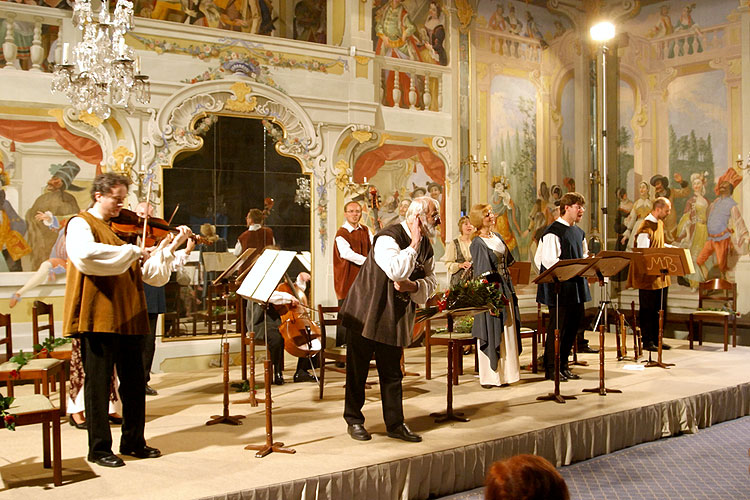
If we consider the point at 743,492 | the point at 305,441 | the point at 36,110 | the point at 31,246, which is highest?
the point at 36,110

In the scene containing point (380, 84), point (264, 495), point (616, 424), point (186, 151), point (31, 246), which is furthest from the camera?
point (380, 84)

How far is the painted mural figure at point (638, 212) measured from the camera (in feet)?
35.2

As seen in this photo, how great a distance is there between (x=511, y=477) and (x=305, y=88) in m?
7.00

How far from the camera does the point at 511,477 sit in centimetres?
187

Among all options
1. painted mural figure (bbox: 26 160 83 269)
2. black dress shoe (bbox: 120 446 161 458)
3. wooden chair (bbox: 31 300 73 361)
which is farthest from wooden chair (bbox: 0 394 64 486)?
painted mural figure (bbox: 26 160 83 269)

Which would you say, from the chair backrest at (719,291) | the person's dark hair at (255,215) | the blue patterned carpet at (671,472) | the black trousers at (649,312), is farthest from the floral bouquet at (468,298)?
the chair backrest at (719,291)

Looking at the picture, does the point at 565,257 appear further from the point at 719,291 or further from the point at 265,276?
the point at 719,291

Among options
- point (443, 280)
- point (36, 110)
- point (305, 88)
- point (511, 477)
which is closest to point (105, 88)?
point (36, 110)

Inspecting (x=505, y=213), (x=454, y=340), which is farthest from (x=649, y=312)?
(x=454, y=340)

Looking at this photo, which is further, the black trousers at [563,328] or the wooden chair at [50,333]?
the black trousers at [563,328]

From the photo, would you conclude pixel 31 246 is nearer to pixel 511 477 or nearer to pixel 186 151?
pixel 186 151

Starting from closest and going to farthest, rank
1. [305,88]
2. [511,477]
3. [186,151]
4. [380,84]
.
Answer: [511,477] → [186,151] → [305,88] → [380,84]

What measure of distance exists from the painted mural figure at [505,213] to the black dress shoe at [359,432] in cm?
590

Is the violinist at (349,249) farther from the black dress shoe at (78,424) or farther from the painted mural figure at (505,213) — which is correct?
the painted mural figure at (505,213)
